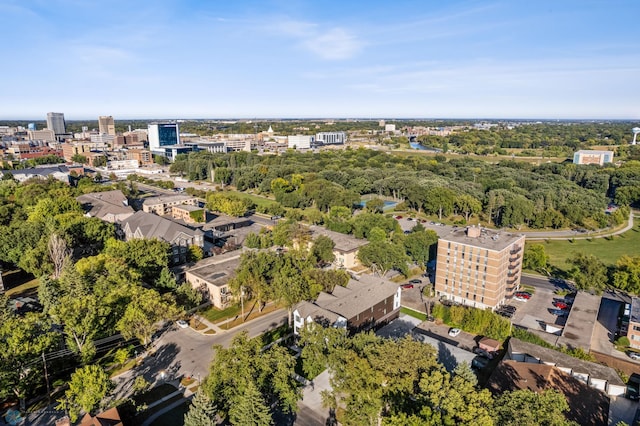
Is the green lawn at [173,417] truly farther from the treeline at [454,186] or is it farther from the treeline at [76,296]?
the treeline at [454,186]

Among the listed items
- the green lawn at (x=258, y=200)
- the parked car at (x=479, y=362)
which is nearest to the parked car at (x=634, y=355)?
the parked car at (x=479, y=362)

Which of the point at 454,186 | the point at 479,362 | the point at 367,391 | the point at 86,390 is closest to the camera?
the point at 367,391

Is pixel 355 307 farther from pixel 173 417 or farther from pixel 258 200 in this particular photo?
pixel 258 200

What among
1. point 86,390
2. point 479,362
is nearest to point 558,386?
point 479,362

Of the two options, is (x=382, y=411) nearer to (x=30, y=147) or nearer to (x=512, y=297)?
(x=512, y=297)

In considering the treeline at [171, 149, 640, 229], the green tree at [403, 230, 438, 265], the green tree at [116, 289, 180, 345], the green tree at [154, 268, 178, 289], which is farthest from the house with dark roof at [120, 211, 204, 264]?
the treeline at [171, 149, 640, 229]

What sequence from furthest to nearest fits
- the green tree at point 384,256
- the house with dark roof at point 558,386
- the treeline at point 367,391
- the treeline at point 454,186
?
the treeline at point 454,186
the green tree at point 384,256
the house with dark roof at point 558,386
the treeline at point 367,391

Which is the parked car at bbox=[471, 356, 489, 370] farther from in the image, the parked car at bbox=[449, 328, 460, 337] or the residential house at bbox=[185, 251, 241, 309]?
the residential house at bbox=[185, 251, 241, 309]

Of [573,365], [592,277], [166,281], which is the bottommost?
[573,365]
